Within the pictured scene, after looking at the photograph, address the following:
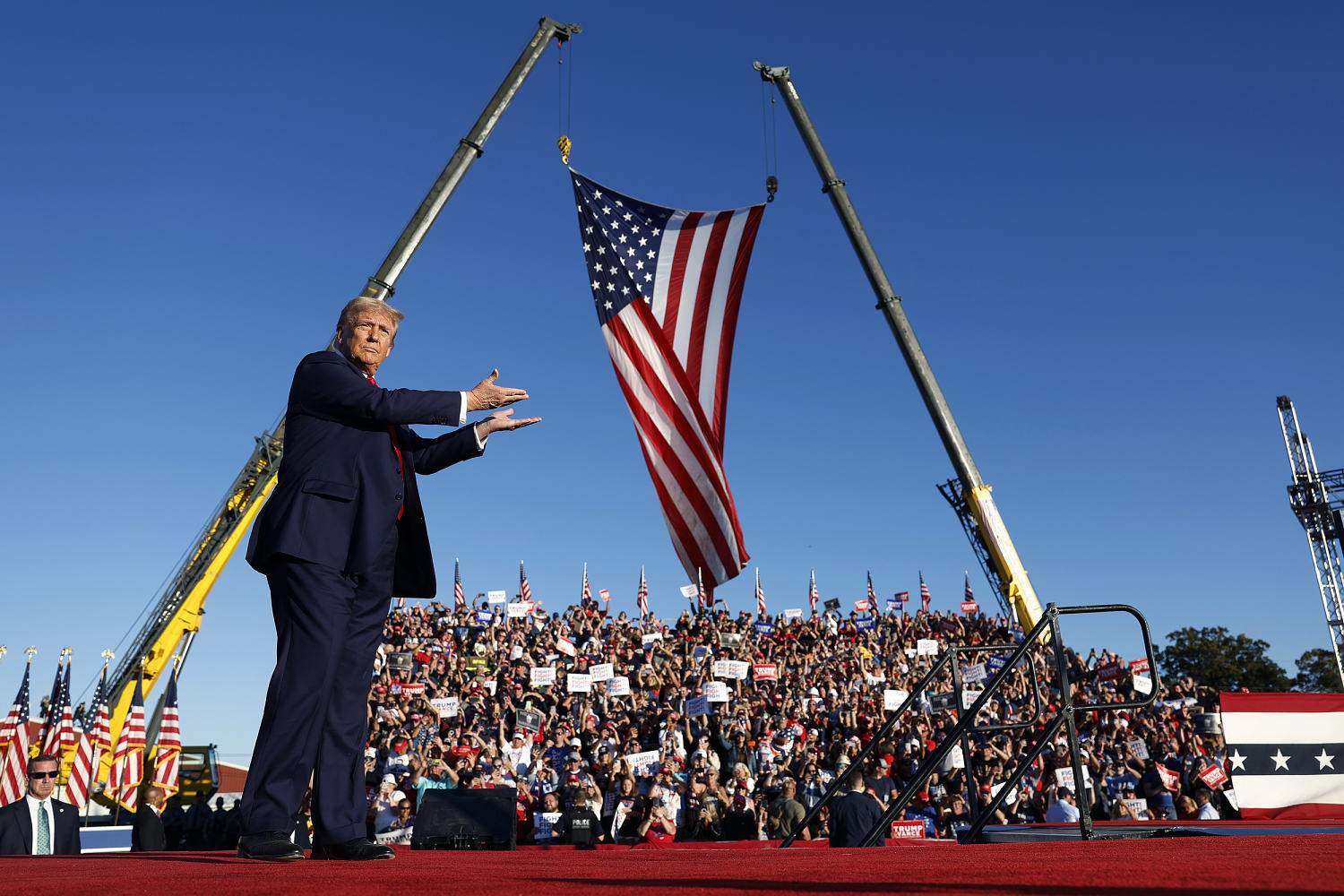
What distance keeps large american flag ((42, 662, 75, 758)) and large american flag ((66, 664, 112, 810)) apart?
0.27 m

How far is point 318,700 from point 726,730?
12856mm

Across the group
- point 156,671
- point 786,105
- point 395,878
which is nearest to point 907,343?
point 786,105

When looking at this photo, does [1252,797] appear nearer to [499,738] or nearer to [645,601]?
[499,738]

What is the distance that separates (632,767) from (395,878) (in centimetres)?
1212

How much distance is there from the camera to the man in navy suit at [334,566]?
3.00 meters

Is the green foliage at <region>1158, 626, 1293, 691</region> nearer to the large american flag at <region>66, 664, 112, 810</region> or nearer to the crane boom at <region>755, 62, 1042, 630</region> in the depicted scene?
the crane boom at <region>755, 62, 1042, 630</region>

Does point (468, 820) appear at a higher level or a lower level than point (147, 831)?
higher

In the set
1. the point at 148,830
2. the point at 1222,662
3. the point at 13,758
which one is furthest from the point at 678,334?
the point at 1222,662

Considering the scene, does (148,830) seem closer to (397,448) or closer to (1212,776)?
(397,448)

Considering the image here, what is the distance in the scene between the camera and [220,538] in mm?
17828

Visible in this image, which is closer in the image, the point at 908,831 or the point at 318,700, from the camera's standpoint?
the point at 318,700

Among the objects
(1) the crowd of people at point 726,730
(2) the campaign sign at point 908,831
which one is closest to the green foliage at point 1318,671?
(1) the crowd of people at point 726,730

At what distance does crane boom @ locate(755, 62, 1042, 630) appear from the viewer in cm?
1761

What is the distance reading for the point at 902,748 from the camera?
1437 cm
